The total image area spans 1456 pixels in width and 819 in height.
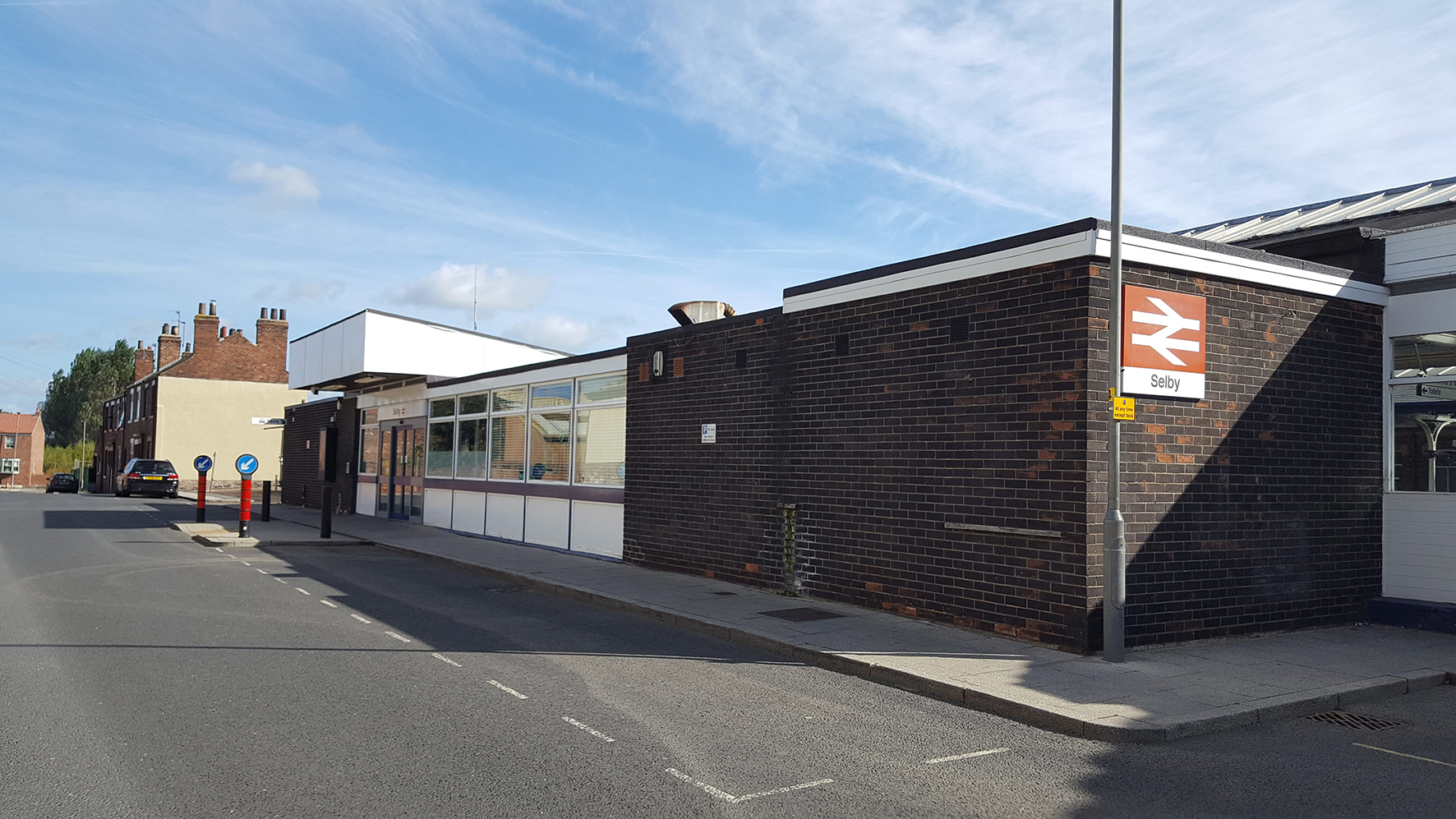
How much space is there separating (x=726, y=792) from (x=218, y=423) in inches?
2126

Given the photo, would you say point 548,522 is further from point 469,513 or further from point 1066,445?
point 1066,445

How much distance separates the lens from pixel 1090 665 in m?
8.30

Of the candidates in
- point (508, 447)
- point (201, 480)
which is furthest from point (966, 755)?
point (201, 480)

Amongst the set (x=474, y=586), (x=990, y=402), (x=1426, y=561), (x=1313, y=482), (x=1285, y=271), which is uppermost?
(x=1285, y=271)

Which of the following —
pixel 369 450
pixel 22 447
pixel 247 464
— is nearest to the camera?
pixel 247 464

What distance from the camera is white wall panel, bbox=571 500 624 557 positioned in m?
16.5

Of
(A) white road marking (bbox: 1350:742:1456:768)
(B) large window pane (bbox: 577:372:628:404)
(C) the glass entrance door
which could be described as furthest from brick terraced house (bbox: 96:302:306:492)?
(A) white road marking (bbox: 1350:742:1456:768)

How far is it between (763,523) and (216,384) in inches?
1870

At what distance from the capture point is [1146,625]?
9.14 metres

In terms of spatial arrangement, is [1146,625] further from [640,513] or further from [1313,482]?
[640,513]

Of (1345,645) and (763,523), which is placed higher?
(763,523)

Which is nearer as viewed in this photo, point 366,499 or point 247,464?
point 247,464

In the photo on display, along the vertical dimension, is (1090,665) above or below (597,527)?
below

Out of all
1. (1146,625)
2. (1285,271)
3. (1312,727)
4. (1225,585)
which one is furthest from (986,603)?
(1285,271)
